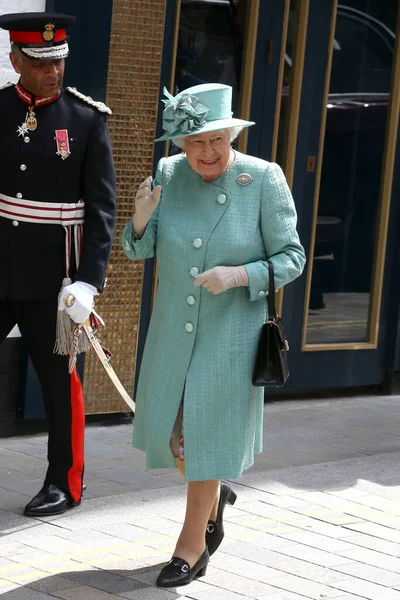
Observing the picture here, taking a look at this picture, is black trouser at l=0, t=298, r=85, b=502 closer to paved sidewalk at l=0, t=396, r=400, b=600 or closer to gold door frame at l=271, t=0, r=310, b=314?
paved sidewalk at l=0, t=396, r=400, b=600

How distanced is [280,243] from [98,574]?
137cm

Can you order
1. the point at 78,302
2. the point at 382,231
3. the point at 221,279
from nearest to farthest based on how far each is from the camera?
the point at 221,279
the point at 78,302
the point at 382,231

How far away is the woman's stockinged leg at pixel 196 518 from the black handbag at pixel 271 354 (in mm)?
422

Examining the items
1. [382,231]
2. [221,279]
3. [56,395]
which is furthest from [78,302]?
[382,231]

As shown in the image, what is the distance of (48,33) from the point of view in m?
5.37

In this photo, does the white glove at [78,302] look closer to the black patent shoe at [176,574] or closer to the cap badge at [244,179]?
the cap badge at [244,179]

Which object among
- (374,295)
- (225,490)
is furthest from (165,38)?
(225,490)

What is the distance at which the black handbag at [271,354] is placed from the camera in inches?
185

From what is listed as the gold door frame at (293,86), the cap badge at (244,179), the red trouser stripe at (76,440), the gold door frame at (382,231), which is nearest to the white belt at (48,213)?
the red trouser stripe at (76,440)

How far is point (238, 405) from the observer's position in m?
4.78

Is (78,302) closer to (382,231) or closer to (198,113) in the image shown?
(198,113)

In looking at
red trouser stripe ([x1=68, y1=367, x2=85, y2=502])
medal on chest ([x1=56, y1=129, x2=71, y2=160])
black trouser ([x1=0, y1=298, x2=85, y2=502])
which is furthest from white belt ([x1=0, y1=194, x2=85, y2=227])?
red trouser stripe ([x1=68, y1=367, x2=85, y2=502])

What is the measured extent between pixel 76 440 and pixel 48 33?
1.69m

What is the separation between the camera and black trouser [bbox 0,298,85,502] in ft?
18.3
